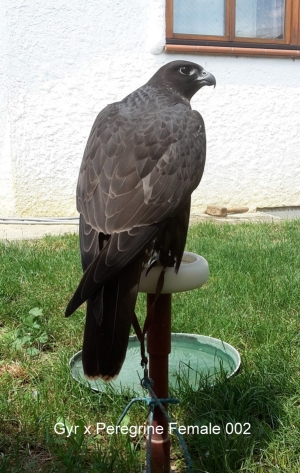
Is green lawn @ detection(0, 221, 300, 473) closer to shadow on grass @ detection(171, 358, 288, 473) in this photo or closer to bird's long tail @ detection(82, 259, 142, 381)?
shadow on grass @ detection(171, 358, 288, 473)

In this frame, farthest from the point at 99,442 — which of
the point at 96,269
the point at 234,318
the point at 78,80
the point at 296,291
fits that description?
the point at 78,80

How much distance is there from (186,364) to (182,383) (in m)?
0.31

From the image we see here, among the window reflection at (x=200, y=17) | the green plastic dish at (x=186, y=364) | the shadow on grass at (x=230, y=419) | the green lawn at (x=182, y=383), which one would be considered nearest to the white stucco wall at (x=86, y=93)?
the window reflection at (x=200, y=17)

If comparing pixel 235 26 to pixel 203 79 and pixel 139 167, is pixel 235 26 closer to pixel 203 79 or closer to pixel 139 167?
pixel 203 79

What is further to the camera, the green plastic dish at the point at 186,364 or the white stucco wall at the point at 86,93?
the white stucco wall at the point at 86,93

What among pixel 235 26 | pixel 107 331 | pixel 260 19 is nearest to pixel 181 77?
pixel 107 331

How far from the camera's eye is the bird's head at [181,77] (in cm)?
268

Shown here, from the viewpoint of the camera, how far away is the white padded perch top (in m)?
1.73

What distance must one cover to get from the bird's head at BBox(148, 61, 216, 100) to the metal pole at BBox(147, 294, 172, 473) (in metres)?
1.25

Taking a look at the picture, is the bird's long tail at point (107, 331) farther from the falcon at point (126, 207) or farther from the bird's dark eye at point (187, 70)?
the bird's dark eye at point (187, 70)

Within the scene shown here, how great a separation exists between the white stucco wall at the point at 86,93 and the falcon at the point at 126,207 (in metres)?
4.60

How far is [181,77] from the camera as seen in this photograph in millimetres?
2721

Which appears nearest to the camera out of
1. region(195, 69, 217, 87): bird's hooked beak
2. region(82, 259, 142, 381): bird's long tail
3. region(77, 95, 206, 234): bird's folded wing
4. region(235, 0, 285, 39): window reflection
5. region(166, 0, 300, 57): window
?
region(82, 259, 142, 381): bird's long tail

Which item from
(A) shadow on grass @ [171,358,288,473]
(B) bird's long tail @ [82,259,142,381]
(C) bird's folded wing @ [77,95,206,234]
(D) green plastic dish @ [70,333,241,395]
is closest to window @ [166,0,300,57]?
(D) green plastic dish @ [70,333,241,395]
